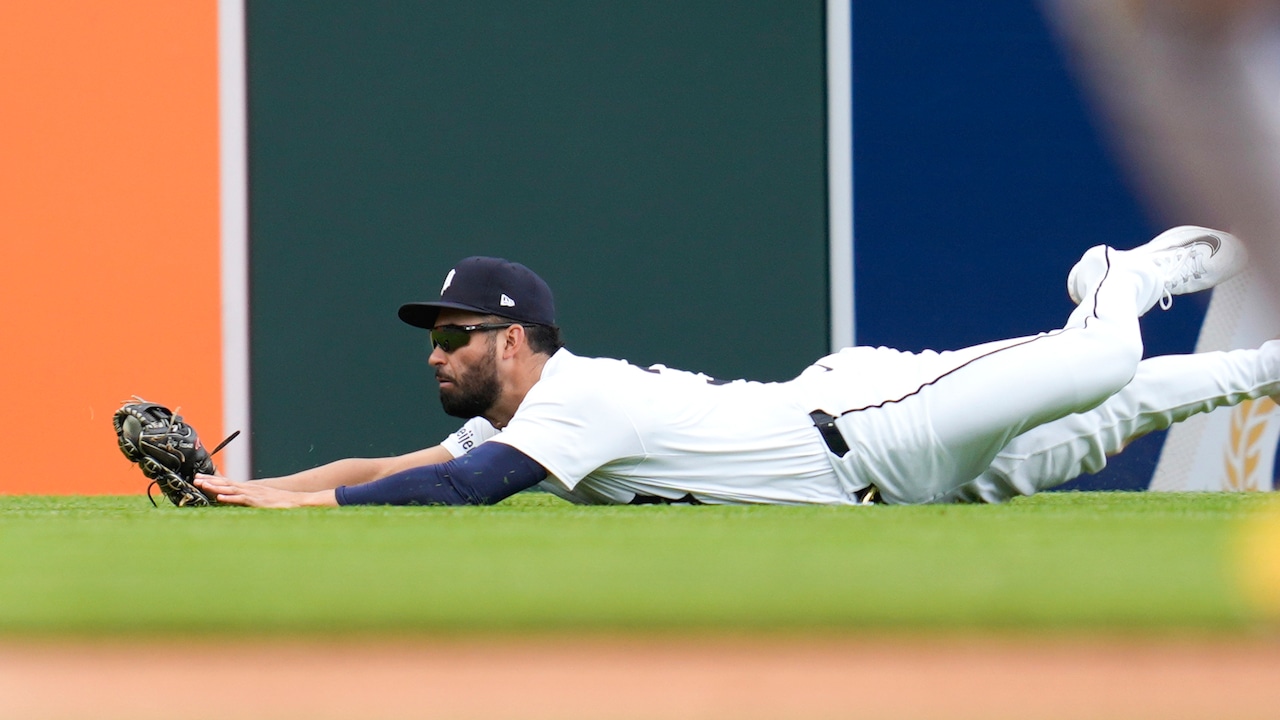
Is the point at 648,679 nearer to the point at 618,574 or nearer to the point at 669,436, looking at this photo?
the point at 618,574

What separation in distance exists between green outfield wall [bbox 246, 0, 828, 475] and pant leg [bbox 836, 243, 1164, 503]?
2149mm

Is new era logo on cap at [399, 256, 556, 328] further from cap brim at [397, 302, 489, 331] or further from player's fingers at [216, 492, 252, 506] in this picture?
player's fingers at [216, 492, 252, 506]

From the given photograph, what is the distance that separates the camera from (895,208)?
211 inches

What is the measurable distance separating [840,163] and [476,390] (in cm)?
251

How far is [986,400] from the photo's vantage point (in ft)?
10.1

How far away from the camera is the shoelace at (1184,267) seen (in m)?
3.51

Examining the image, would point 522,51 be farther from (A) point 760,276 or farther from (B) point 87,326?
(B) point 87,326

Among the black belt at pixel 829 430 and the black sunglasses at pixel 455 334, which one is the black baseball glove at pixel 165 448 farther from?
the black belt at pixel 829 430

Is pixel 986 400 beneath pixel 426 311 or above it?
beneath

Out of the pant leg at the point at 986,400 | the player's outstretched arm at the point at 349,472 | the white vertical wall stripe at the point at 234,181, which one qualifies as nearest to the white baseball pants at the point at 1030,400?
the pant leg at the point at 986,400

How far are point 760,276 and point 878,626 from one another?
13.0 feet

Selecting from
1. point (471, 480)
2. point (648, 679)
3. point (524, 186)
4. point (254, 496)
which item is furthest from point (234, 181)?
point (648, 679)

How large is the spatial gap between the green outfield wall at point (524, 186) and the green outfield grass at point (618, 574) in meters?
2.53

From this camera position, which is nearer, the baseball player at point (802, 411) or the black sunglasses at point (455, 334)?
the baseball player at point (802, 411)
